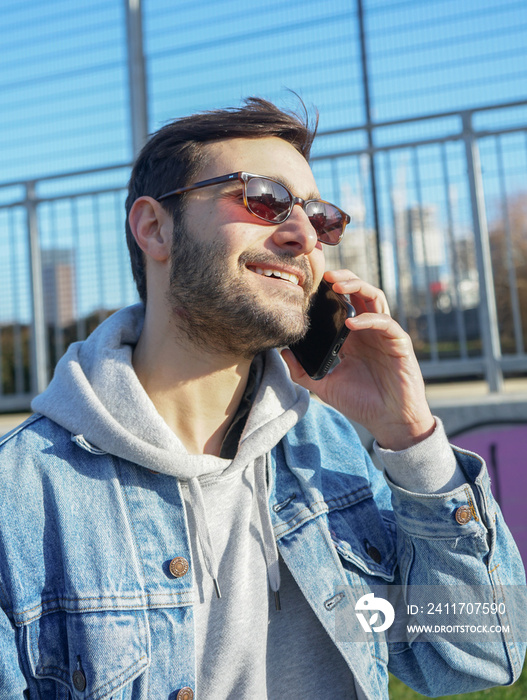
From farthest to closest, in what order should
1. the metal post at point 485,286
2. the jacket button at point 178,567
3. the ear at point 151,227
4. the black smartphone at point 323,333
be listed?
the metal post at point 485,286
the ear at point 151,227
the black smartphone at point 323,333
the jacket button at point 178,567

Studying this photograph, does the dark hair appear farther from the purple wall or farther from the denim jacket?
the purple wall

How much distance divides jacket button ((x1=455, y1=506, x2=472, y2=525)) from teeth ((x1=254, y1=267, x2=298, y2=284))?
910mm

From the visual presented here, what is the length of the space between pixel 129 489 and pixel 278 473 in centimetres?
52

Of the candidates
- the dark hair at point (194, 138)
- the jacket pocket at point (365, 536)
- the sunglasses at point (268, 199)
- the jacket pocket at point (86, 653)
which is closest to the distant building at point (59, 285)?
the dark hair at point (194, 138)

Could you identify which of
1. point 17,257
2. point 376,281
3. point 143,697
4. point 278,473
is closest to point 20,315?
point 17,257

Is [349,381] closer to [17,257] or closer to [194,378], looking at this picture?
[194,378]

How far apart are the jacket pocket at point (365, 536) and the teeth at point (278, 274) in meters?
0.77

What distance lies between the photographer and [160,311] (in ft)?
7.32

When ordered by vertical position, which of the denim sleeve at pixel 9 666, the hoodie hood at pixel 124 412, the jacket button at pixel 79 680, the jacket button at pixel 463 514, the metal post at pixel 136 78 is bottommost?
the jacket button at pixel 79 680

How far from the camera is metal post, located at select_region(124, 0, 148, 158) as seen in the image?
16.4 ft

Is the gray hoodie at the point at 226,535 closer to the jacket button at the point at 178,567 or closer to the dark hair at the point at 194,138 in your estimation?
the jacket button at the point at 178,567

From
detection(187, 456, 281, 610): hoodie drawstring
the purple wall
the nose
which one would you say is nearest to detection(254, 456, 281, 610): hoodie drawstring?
detection(187, 456, 281, 610): hoodie drawstring

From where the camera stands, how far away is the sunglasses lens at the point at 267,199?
6.78ft

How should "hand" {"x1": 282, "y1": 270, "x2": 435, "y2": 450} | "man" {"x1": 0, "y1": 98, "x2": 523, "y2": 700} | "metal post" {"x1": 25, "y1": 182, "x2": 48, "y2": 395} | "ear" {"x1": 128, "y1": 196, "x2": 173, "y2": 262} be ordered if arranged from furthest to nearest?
"metal post" {"x1": 25, "y1": 182, "x2": 48, "y2": 395} < "ear" {"x1": 128, "y1": 196, "x2": 173, "y2": 262} < "hand" {"x1": 282, "y1": 270, "x2": 435, "y2": 450} < "man" {"x1": 0, "y1": 98, "x2": 523, "y2": 700}
